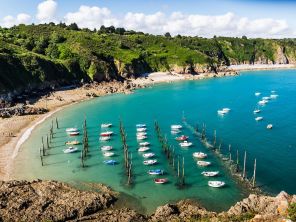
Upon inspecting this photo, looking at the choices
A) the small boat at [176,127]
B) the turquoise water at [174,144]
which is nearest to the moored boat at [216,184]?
the turquoise water at [174,144]

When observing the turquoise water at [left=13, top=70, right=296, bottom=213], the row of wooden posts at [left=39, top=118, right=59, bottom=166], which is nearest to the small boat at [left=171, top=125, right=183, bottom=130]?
the turquoise water at [left=13, top=70, right=296, bottom=213]

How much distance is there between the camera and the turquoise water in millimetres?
67750

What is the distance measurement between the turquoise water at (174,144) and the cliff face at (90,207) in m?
5.73

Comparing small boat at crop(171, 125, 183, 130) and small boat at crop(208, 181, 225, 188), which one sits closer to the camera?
small boat at crop(208, 181, 225, 188)

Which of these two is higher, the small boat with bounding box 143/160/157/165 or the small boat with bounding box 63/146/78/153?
the small boat with bounding box 63/146/78/153

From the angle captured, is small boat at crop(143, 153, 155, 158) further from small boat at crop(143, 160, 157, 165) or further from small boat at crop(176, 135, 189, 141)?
small boat at crop(176, 135, 189, 141)

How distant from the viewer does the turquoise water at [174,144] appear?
67.8 m

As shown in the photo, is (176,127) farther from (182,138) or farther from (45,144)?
(45,144)

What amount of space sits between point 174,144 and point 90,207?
3925 centimetres

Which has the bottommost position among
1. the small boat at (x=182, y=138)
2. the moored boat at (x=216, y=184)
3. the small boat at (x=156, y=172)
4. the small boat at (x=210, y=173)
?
the moored boat at (x=216, y=184)

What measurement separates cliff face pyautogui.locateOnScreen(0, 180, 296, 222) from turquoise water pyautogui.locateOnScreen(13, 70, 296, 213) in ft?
18.8

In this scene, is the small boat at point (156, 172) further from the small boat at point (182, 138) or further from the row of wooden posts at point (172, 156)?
the small boat at point (182, 138)

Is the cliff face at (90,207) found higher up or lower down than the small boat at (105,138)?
lower down

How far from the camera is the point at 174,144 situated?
94500 mm
